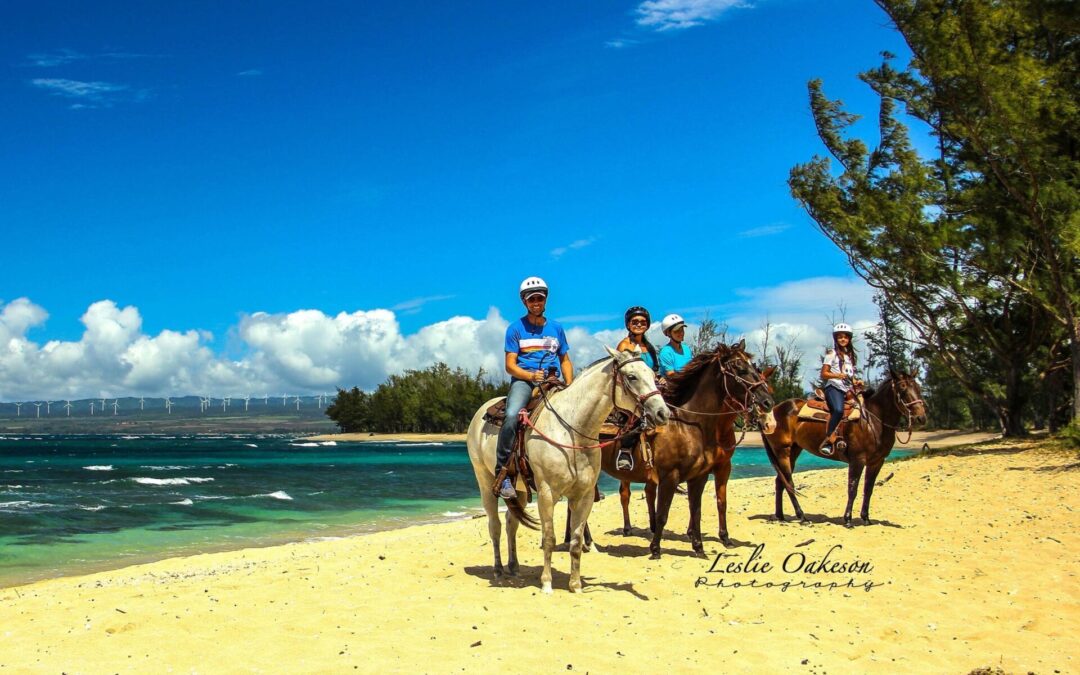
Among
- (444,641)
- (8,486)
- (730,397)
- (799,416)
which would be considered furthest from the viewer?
(8,486)

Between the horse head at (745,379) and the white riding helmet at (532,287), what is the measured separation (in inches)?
106

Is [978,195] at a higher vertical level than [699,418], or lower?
higher

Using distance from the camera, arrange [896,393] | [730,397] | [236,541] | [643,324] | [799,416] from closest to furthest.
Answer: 1. [730,397]
2. [643,324]
3. [896,393]
4. [799,416]
5. [236,541]

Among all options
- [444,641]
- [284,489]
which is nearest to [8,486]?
[284,489]

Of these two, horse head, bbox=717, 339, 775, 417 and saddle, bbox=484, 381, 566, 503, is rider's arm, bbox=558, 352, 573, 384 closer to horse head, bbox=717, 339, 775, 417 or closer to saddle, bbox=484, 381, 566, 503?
saddle, bbox=484, 381, 566, 503

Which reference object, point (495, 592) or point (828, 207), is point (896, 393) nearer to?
point (495, 592)

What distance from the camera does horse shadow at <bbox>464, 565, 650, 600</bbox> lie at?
8227 mm

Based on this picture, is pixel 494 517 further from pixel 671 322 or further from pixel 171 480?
pixel 171 480

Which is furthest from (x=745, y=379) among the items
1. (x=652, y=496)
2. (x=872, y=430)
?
(x=872, y=430)

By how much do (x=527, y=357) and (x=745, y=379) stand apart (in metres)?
2.96

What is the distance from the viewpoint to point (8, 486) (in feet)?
120

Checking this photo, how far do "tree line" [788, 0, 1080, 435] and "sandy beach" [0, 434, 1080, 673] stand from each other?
41.2 feet

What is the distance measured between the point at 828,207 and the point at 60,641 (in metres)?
25.9

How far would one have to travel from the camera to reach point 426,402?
422 ft
